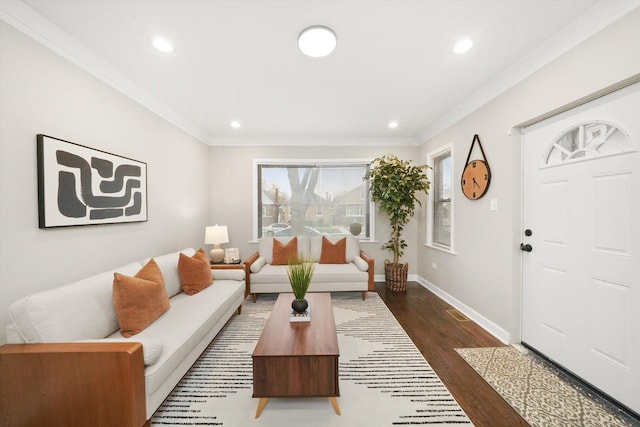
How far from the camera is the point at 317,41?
192cm

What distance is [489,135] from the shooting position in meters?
2.75

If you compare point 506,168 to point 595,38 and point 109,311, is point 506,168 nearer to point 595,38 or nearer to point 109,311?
point 595,38

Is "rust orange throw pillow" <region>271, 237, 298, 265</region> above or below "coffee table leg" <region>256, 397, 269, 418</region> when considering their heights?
above

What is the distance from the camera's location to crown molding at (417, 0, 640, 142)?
161 cm

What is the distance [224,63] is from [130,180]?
1.51 metres

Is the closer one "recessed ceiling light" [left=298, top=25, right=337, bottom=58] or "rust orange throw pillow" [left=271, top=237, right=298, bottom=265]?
"recessed ceiling light" [left=298, top=25, right=337, bottom=58]

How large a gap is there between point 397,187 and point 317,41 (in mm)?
2623

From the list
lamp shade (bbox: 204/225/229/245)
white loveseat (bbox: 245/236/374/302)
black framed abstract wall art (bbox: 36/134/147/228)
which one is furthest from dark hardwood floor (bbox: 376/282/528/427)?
black framed abstract wall art (bbox: 36/134/147/228)

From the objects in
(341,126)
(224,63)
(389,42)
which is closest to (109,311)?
(224,63)

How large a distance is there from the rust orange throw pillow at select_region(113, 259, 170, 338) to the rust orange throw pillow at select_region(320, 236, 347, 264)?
250cm

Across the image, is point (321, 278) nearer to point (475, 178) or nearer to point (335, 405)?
point (335, 405)

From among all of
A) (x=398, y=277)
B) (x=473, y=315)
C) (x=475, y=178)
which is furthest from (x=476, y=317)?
(x=475, y=178)

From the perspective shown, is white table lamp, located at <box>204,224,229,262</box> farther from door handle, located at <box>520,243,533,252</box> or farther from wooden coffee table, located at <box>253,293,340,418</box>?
door handle, located at <box>520,243,533,252</box>

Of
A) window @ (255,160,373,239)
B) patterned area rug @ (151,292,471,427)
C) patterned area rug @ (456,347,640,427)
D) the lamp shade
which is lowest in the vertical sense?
patterned area rug @ (151,292,471,427)
